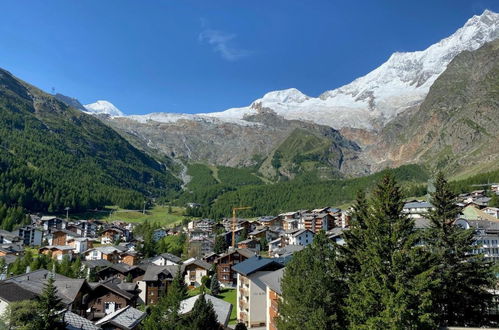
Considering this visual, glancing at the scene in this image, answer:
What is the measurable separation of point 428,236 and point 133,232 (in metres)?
158

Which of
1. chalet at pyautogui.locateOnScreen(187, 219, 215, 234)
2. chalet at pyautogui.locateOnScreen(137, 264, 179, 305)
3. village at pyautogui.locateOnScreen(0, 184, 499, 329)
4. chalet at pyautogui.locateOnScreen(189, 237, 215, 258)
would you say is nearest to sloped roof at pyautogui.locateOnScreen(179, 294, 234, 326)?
village at pyautogui.locateOnScreen(0, 184, 499, 329)

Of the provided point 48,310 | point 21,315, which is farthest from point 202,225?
point 48,310

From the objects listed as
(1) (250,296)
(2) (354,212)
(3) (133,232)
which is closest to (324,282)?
(2) (354,212)

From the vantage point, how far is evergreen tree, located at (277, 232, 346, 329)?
29.2 m

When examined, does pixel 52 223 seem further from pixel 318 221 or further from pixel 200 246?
pixel 318 221

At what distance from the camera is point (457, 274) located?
31.4 meters

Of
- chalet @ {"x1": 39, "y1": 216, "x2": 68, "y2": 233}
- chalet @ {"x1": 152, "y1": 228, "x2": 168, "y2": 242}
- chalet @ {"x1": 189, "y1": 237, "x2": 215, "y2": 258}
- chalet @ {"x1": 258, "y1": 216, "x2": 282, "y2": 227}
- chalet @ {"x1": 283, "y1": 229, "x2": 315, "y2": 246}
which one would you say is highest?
chalet @ {"x1": 258, "y1": 216, "x2": 282, "y2": 227}

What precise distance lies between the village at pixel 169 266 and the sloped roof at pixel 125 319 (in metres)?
0.12

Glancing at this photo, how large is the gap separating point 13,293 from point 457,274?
39750 millimetres

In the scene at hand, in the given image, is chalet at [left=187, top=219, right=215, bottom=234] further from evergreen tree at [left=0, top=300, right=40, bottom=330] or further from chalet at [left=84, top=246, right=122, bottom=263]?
evergreen tree at [left=0, top=300, right=40, bottom=330]

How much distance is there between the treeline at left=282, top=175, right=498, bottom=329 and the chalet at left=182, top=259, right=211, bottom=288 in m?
68.7

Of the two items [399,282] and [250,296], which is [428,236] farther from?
[250,296]

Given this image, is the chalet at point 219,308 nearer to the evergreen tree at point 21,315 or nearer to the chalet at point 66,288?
the chalet at point 66,288

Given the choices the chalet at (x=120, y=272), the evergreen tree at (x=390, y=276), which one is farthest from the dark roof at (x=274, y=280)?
the chalet at (x=120, y=272)
